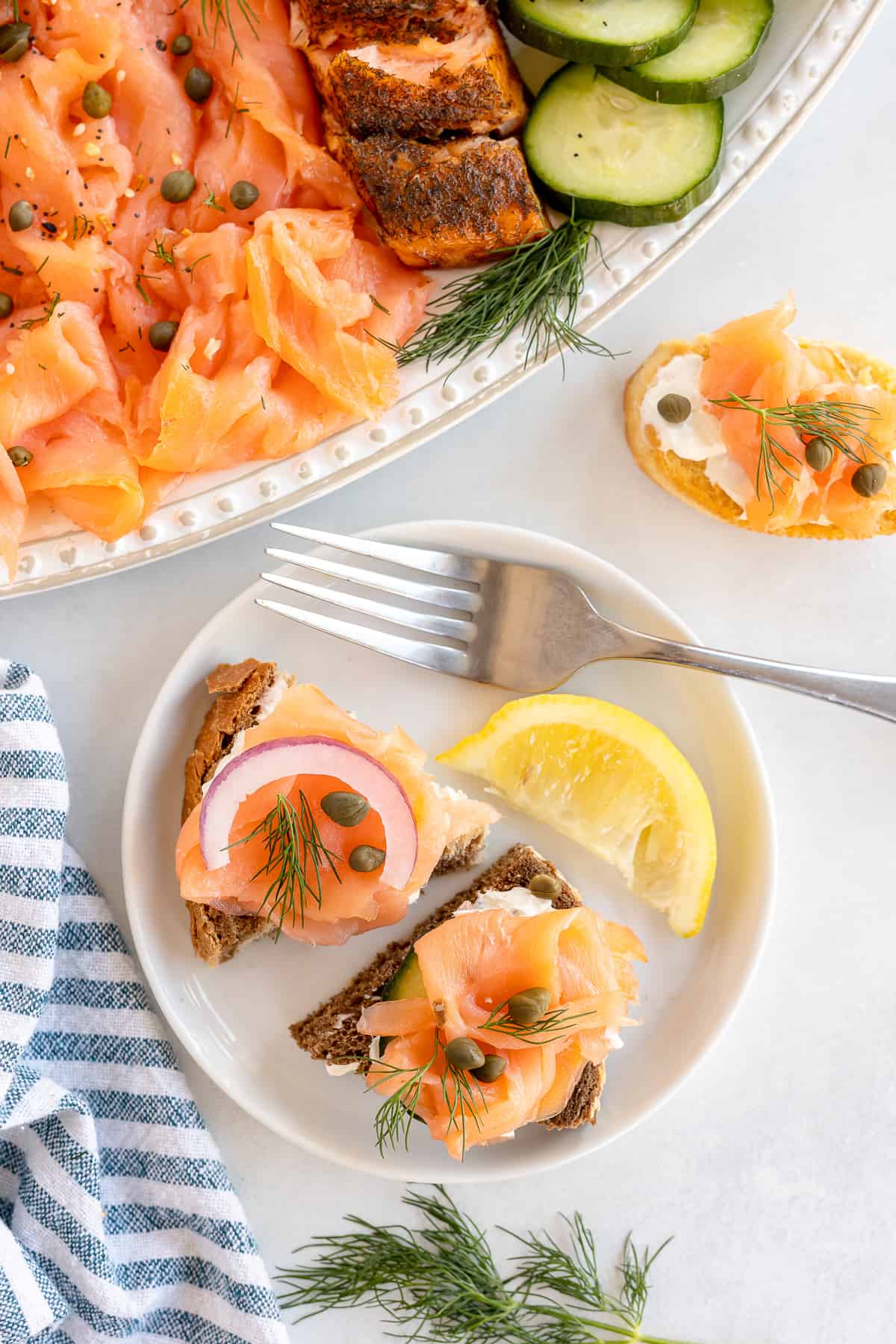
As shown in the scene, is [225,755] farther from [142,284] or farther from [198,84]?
[198,84]

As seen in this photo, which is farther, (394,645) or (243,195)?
(394,645)

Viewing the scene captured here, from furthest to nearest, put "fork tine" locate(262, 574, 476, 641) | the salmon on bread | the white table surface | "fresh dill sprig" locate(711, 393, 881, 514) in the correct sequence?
the white table surface < "fork tine" locate(262, 574, 476, 641) < "fresh dill sprig" locate(711, 393, 881, 514) < the salmon on bread

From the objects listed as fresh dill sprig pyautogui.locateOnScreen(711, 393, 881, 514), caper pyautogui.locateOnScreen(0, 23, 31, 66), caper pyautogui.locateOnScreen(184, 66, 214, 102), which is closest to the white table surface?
fresh dill sprig pyautogui.locateOnScreen(711, 393, 881, 514)

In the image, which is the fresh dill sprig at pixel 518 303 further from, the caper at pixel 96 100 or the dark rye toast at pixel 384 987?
the dark rye toast at pixel 384 987

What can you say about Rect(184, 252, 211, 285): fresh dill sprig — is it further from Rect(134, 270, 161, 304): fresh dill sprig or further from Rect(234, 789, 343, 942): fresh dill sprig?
Rect(234, 789, 343, 942): fresh dill sprig

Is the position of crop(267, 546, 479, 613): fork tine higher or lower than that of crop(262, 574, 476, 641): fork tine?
higher

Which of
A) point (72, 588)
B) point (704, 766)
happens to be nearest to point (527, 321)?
point (704, 766)

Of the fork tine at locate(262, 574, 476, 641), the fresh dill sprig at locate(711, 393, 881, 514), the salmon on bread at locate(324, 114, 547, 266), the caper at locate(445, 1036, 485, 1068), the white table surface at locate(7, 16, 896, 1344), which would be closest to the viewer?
the caper at locate(445, 1036, 485, 1068)

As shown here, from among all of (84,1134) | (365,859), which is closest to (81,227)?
(365,859)

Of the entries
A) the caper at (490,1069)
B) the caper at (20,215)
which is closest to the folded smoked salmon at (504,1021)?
the caper at (490,1069)
